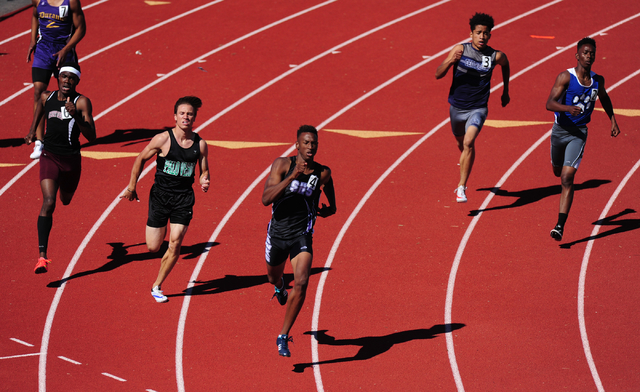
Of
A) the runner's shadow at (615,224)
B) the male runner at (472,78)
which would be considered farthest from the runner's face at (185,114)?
the runner's shadow at (615,224)

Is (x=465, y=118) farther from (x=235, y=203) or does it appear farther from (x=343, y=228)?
(x=235, y=203)

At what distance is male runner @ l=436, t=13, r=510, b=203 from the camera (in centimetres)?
935

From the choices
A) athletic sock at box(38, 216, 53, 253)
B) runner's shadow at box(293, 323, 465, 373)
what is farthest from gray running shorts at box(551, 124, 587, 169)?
athletic sock at box(38, 216, 53, 253)

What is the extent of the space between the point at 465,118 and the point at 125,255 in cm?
441

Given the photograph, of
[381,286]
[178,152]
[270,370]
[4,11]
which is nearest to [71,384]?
[270,370]

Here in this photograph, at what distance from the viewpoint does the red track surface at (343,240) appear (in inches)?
273

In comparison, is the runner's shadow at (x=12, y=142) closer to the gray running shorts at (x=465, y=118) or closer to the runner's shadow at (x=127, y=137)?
the runner's shadow at (x=127, y=137)

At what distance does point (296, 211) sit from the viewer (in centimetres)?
661

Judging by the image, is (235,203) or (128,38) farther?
(128,38)

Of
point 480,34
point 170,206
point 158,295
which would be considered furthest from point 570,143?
point 158,295

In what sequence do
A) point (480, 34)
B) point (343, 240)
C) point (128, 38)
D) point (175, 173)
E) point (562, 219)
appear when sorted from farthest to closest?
1. point (128, 38)
2. point (480, 34)
3. point (343, 240)
4. point (562, 219)
5. point (175, 173)

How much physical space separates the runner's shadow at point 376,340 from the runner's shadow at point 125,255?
2102mm

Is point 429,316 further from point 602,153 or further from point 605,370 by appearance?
point 602,153

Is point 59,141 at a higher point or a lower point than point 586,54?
lower
